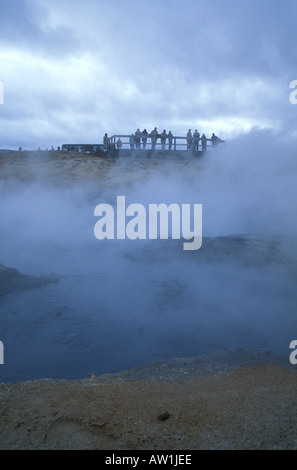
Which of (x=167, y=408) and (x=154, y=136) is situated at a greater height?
(x=154, y=136)

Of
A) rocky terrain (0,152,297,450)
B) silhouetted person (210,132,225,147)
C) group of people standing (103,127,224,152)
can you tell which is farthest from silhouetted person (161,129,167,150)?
rocky terrain (0,152,297,450)

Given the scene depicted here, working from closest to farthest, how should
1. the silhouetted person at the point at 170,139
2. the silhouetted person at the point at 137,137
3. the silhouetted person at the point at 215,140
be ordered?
the silhouetted person at the point at 137,137
the silhouetted person at the point at 215,140
the silhouetted person at the point at 170,139

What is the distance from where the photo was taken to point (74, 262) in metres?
6.90

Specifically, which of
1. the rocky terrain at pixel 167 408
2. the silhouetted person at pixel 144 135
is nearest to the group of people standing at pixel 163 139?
the silhouetted person at pixel 144 135

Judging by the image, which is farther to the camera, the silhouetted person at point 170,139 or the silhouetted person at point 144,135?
the silhouetted person at point 170,139

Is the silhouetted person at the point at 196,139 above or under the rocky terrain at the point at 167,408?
above

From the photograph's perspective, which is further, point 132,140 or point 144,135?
point 132,140

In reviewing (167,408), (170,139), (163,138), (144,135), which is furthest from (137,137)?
(167,408)

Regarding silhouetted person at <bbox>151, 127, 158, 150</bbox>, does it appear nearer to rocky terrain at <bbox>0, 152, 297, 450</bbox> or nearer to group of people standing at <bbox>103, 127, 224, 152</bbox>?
group of people standing at <bbox>103, 127, 224, 152</bbox>

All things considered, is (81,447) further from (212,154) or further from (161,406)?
(212,154)

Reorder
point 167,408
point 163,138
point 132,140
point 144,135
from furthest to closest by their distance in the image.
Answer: point 132,140 → point 163,138 → point 144,135 → point 167,408

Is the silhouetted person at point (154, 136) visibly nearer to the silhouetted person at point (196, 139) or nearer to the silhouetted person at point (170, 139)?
the silhouetted person at point (170, 139)

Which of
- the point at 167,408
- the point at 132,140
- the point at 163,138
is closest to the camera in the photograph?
the point at 167,408

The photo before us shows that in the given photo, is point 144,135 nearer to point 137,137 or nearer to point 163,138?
point 137,137
